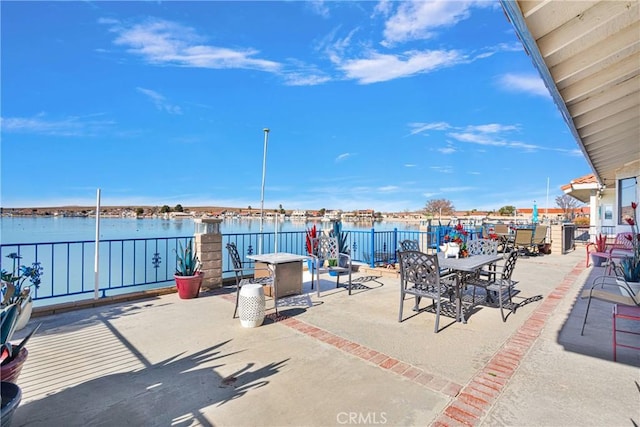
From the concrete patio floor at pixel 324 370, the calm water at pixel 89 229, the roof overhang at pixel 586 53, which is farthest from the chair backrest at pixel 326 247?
the roof overhang at pixel 586 53

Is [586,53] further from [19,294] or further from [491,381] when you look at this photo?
[19,294]

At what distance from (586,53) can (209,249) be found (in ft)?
17.5

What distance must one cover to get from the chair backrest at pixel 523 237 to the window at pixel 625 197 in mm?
2237

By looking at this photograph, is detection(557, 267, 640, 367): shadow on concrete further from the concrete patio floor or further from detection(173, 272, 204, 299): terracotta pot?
detection(173, 272, 204, 299): terracotta pot

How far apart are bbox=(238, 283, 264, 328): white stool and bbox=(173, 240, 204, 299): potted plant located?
1.63 meters

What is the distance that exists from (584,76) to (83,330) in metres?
5.91

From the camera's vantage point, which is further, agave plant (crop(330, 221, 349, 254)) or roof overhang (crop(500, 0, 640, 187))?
agave plant (crop(330, 221, 349, 254))

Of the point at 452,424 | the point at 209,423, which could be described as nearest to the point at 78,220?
the point at 209,423

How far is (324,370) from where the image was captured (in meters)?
2.52

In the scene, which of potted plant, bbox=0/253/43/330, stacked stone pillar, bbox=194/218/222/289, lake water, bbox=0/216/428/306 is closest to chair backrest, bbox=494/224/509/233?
lake water, bbox=0/216/428/306

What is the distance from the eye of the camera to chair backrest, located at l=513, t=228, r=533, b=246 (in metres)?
9.87

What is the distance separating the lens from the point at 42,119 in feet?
60.3

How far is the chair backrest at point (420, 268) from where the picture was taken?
11.1 ft

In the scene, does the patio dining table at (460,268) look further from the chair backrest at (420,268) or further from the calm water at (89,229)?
the calm water at (89,229)
